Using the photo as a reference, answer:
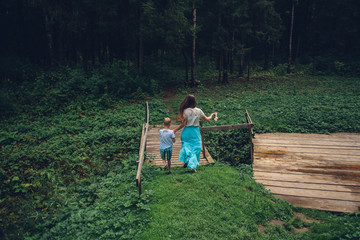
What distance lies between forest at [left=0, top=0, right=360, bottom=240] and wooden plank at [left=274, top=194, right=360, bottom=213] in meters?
0.21

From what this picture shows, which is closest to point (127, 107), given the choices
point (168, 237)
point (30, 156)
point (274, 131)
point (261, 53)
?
point (30, 156)

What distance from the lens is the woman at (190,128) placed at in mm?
6145

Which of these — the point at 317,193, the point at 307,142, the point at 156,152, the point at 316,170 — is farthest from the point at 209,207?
the point at 307,142

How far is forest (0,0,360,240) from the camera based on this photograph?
488 cm

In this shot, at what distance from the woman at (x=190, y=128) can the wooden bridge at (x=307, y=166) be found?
45.3 inches

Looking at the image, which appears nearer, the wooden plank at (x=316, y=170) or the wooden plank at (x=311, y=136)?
the wooden plank at (x=316, y=170)

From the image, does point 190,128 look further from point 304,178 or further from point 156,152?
point 304,178

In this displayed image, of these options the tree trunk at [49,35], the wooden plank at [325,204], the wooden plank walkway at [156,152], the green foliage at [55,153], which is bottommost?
the green foliage at [55,153]

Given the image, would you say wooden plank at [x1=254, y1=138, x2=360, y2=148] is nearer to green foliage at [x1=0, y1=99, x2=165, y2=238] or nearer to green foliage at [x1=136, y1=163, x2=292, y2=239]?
green foliage at [x1=136, y1=163, x2=292, y2=239]

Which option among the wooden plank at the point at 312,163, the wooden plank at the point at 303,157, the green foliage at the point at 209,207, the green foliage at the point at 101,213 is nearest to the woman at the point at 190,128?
the green foliage at the point at 209,207

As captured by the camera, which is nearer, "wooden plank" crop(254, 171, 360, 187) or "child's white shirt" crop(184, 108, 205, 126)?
"wooden plank" crop(254, 171, 360, 187)

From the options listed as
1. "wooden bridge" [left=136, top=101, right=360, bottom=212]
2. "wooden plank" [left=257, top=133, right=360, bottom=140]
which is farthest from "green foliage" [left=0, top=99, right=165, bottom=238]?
"wooden plank" [left=257, top=133, right=360, bottom=140]

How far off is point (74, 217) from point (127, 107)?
9983mm

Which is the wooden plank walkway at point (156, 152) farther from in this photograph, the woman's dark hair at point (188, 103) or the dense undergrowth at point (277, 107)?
the woman's dark hair at point (188, 103)
